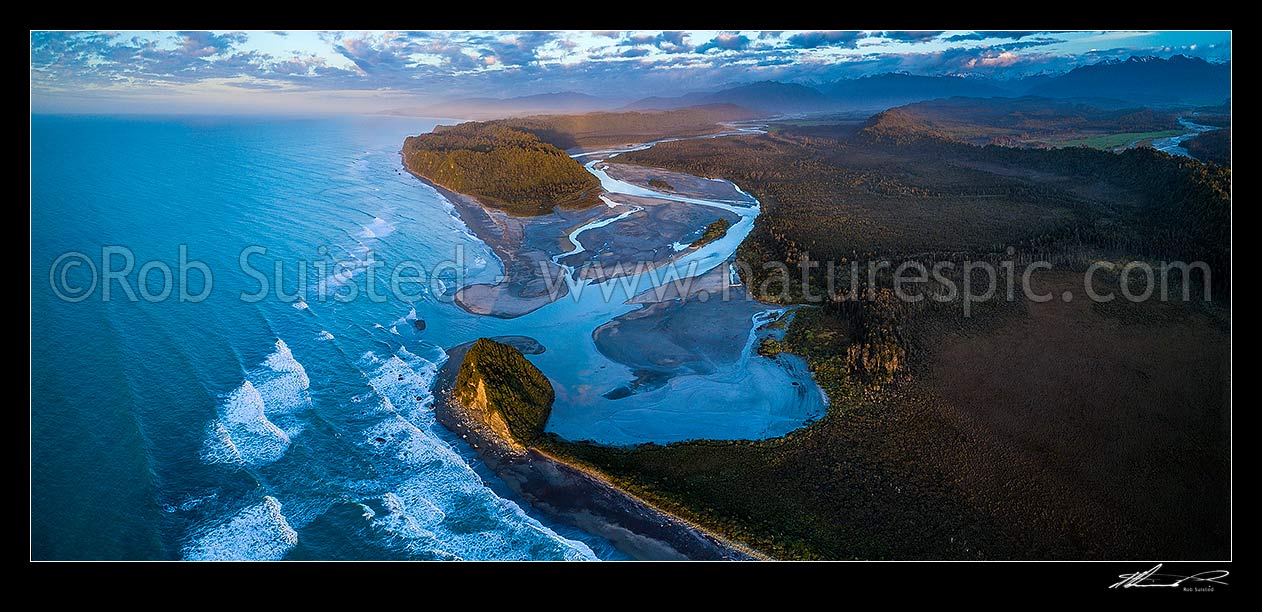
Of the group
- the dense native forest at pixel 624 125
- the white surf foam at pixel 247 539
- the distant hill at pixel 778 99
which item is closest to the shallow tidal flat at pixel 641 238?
the white surf foam at pixel 247 539

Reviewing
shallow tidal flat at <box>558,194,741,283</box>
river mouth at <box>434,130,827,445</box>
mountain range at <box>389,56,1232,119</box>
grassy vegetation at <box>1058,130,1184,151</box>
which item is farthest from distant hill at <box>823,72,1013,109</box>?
river mouth at <box>434,130,827,445</box>

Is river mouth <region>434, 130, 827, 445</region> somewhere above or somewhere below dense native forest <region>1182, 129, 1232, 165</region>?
below

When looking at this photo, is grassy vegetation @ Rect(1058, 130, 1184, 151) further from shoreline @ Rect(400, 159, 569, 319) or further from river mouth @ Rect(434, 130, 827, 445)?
shoreline @ Rect(400, 159, 569, 319)

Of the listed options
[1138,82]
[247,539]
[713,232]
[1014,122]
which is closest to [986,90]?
[1014,122]

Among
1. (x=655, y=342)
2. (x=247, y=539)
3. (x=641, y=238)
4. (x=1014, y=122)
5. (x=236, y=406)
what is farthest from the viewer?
(x=1014, y=122)

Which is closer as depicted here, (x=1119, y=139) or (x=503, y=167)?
(x=1119, y=139)
